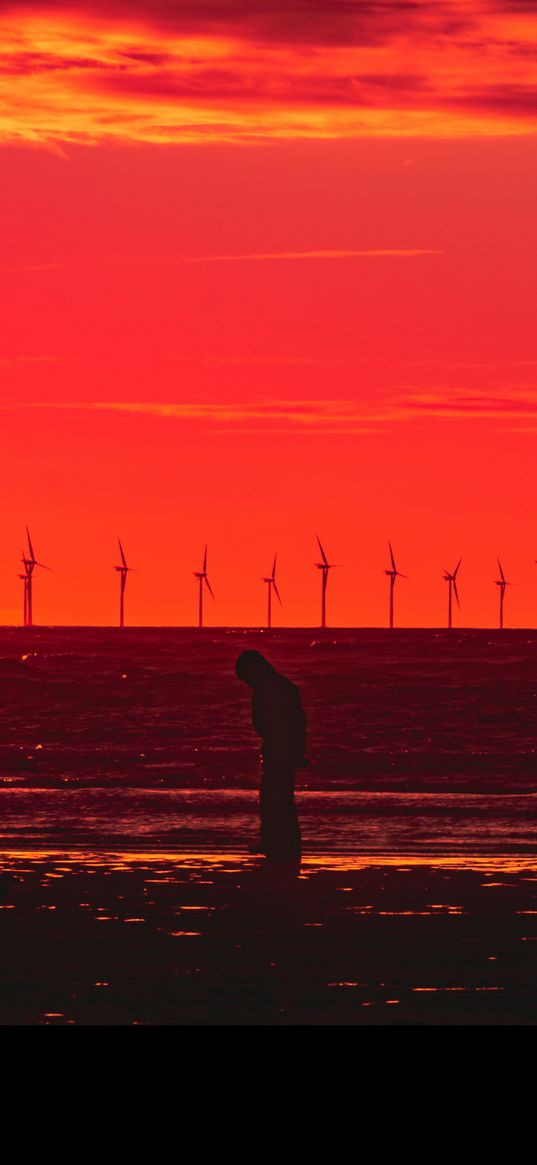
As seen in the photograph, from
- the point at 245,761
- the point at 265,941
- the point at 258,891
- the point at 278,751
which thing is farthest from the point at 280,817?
the point at 245,761

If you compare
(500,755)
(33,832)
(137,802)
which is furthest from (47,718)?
(33,832)

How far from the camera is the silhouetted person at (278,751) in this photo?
834 inches

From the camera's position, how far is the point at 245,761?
44031 mm

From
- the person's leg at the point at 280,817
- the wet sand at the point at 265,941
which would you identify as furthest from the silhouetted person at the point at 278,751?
the wet sand at the point at 265,941

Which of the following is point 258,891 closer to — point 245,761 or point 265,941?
point 265,941

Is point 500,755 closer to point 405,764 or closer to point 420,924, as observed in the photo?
point 405,764

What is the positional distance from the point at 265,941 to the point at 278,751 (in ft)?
21.4

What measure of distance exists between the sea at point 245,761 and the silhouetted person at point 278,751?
1.51 metres

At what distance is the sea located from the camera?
25375mm

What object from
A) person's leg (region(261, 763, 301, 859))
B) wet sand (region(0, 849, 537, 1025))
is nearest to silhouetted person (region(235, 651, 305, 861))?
person's leg (region(261, 763, 301, 859))

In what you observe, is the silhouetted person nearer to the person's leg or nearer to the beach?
the person's leg

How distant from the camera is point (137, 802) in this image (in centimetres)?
3141
